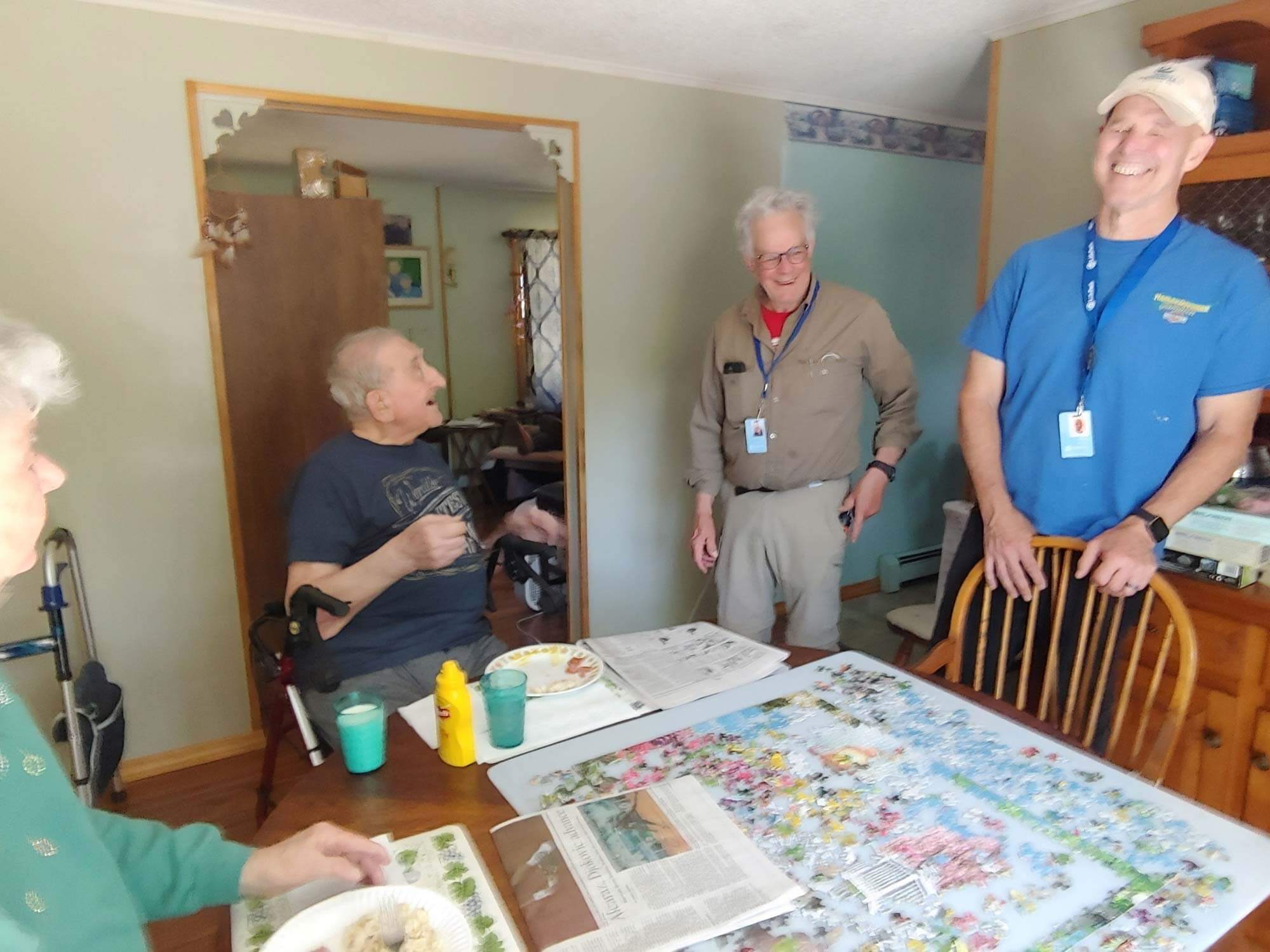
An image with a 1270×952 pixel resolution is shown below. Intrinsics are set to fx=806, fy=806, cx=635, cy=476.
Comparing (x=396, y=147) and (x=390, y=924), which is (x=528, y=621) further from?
(x=390, y=924)

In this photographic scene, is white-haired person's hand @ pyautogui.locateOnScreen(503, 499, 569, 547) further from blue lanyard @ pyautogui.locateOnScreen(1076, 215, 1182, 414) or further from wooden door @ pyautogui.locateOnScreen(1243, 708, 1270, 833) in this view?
wooden door @ pyautogui.locateOnScreen(1243, 708, 1270, 833)

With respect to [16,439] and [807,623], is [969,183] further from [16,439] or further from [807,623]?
[16,439]

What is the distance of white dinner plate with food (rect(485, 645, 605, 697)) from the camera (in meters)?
1.25

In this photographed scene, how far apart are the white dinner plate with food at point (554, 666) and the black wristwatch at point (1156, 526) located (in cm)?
96

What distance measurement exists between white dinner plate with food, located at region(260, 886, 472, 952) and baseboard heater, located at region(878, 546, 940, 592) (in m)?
3.30

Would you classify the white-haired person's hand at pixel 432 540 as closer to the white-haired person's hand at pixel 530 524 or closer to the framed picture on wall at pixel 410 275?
the white-haired person's hand at pixel 530 524

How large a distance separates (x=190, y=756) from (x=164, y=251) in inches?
59.3

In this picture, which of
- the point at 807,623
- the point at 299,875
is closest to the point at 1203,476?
the point at 807,623

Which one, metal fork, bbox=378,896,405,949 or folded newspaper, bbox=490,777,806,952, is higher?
metal fork, bbox=378,896,405,949

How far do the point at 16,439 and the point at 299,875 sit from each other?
1.59ft

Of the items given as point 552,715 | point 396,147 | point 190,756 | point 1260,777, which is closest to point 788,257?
point 552,715

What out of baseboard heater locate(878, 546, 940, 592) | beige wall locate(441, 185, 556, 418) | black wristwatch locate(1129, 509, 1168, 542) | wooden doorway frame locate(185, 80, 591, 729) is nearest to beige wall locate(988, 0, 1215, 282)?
black wristwatch locate(1129, 509, 1168, 542)

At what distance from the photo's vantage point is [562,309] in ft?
9.56

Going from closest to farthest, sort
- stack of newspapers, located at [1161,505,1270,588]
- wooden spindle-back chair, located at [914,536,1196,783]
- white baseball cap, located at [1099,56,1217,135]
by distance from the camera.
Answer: wooden spindle-back chair, located at [914,536,1196,783] → white baseball cap, located at [1099,56,1217,135] → stack of newspapers, located at [1161,505,1270,588]
